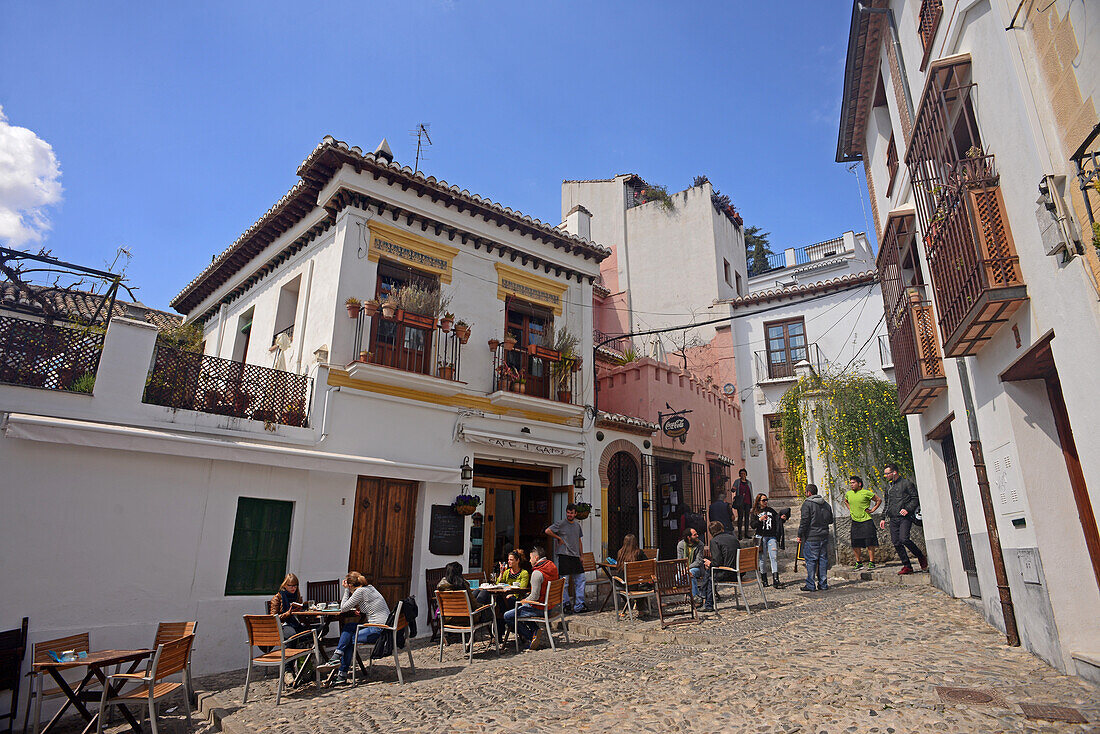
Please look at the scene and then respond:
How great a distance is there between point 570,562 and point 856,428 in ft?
27.5

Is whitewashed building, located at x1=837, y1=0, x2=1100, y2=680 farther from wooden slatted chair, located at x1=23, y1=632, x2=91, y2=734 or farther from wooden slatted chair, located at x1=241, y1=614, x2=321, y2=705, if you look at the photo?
wooden slatted chair, located at x1=23, y1=632, x2=91, y2=734

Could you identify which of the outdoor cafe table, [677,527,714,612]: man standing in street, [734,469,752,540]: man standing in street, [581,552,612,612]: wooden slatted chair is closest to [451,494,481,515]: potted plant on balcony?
[581,552,612,612]: wooden slatted chair

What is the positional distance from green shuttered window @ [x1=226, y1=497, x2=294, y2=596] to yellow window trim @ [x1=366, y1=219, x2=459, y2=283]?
4.53 metres

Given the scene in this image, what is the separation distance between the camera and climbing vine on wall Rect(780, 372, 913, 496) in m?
14.8

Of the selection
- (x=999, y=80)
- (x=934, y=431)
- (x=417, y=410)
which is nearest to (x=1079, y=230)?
(x=999, y=80)

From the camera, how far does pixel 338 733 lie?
526 centimetres

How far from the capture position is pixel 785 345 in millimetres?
19109

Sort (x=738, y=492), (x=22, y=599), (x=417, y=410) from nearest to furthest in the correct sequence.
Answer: (x=22, y=599)
(x=417, y=410)
(x=738, y=492)

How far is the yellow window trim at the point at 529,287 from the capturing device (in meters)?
12.8

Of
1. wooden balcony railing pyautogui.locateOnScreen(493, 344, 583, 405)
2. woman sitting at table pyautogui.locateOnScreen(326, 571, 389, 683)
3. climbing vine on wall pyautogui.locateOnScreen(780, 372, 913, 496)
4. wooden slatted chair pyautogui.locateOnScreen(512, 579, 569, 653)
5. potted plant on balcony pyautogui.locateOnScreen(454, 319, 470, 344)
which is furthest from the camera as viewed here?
climbing vine on wall pyautogui.locateOnScreen(780, 372, 913, 496)

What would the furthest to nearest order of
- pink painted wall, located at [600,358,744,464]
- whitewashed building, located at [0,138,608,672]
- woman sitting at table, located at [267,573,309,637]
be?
pink painted wall, located at [600,358,744,464] → whitewashed building, located at [0,138,608,672] → woman sitting at table, located at [267,573,309,637]

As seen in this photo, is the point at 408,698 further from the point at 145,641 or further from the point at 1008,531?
the point at 1008,531

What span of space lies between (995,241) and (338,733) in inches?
279

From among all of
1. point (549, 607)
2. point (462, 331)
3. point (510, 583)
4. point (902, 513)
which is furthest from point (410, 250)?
point (902, 513)
